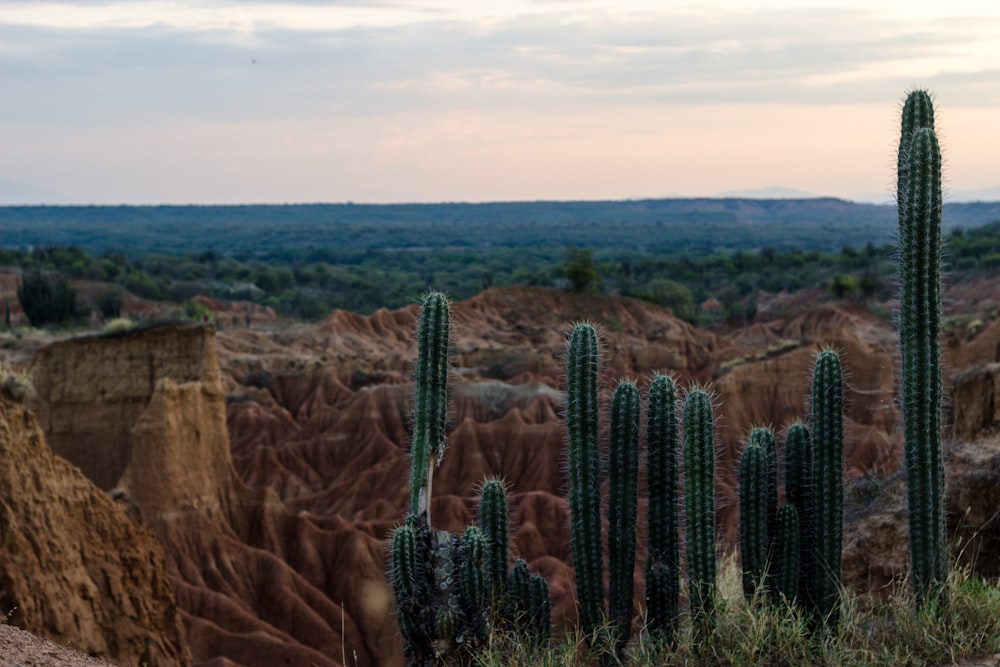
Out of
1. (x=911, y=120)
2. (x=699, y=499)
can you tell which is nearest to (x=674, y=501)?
(x=699, y=499)

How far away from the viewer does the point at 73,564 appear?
16.7 metres

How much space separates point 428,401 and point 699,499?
2625 millimetres

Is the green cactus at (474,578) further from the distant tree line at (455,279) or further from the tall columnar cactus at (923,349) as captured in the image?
the distant tree line at (455,279)

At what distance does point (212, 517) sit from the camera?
87.2 ft

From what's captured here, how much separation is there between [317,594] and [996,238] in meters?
77.2

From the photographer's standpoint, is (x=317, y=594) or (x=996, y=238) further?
(x=996, y=238)

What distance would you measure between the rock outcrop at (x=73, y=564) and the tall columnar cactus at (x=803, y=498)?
9527mm

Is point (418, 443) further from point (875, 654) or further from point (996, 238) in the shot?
point (996, 238)

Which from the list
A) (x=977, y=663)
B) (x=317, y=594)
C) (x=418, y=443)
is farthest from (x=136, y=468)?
(x=977, y=663)

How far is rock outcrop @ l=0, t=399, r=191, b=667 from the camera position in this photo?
619 inches

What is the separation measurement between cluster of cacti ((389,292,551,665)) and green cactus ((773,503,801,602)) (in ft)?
7.38

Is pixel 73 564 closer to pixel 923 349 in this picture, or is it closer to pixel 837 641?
pixel 837 641

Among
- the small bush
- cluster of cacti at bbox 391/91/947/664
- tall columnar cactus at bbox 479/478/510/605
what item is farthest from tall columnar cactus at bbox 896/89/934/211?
the small bush

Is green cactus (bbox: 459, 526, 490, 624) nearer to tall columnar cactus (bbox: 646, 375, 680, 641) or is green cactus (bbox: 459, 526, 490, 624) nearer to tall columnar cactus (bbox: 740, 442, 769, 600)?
tall columnar cactus (bbox: 646, 375, 680, 641)
